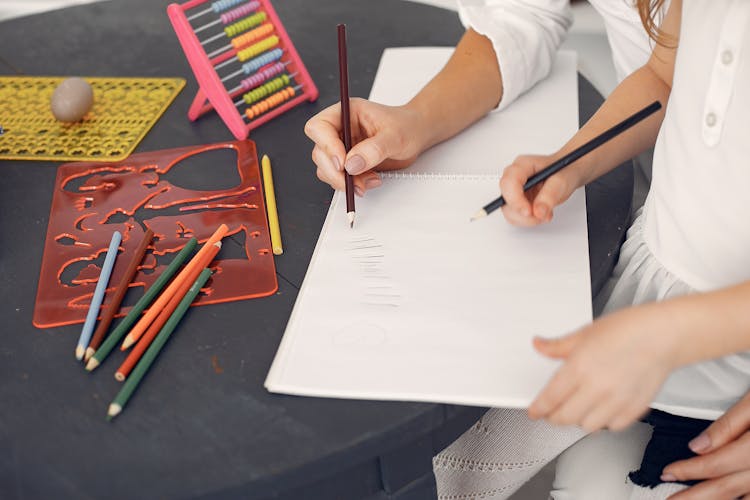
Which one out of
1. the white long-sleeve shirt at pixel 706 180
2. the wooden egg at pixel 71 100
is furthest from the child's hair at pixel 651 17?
the wooden egg at pixel 71 100

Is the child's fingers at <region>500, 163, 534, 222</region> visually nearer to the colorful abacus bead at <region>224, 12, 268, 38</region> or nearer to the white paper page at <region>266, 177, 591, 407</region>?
the white paper page at <region>266, 177, 591, 407</region>

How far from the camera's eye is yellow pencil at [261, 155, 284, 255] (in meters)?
0.79

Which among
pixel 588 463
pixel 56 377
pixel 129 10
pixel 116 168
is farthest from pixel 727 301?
pixel 129 10

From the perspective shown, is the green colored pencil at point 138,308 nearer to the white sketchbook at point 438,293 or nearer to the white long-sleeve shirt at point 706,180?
the white sketchbook at point 438,293

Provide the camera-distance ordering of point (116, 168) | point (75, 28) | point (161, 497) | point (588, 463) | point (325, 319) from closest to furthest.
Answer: point (161, 497)
point (325, 319)
point (588, 463)
point (116, 168)
point (75, 28)

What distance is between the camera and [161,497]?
575mm

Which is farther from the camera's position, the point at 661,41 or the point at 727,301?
the point at 661,41

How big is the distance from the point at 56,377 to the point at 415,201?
0.37m

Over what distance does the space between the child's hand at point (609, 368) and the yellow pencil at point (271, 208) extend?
0.29 meters

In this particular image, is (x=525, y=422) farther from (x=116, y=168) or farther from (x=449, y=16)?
(x=449, y=16)

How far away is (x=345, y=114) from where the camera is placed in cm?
83

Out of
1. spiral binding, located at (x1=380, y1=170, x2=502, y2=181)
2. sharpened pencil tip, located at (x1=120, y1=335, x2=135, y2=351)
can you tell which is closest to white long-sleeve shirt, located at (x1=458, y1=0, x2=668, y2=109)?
spiral binding, located at (x1=380, y1=170, x2=502, y2=181)

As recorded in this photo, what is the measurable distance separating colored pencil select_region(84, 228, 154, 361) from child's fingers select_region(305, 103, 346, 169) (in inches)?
7.2

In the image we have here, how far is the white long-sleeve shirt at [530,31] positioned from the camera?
1.01 metres
